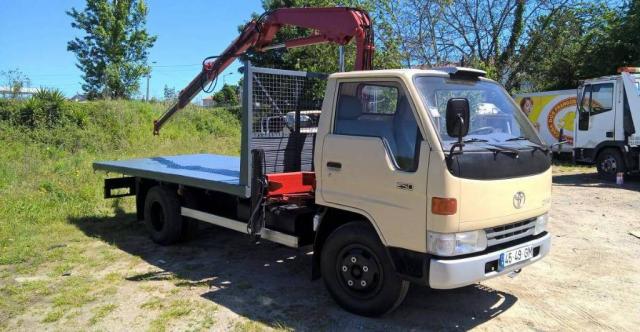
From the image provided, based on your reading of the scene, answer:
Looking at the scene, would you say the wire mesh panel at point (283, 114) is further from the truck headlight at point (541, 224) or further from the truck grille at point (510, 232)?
the truck headlight at point (541, 224)

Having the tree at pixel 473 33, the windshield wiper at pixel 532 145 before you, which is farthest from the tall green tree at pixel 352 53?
the windshield wiper at pixel 532 145

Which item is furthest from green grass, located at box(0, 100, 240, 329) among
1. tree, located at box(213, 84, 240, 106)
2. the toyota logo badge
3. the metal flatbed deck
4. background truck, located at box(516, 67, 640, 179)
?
background truck, located at box(516, 67, 640, 179)

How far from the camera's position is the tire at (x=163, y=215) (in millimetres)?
7016

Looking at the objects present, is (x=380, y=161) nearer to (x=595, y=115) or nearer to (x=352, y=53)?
(x=595, y=115)

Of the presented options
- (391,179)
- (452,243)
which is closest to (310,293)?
(391,179)

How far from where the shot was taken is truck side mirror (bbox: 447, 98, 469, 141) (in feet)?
12.2

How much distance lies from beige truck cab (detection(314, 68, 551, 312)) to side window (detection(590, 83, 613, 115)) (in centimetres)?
1017

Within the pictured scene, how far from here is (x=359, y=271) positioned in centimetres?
450

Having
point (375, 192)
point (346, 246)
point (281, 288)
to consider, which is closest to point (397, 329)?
point (346, 246)

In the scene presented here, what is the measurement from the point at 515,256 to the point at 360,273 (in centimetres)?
130

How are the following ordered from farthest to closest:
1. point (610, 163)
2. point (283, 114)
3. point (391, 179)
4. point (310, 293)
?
point (610, 163) < point (283, 114) < point (310, 293) < point (391, 179)

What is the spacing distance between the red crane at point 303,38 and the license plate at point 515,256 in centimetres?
263

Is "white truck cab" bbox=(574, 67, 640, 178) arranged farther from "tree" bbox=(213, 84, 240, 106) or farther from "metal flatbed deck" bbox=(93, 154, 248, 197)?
"tree" bbox=(213, 84, 240, 106)

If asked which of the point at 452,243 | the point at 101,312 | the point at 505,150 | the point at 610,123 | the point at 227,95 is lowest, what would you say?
the point at 101,312
